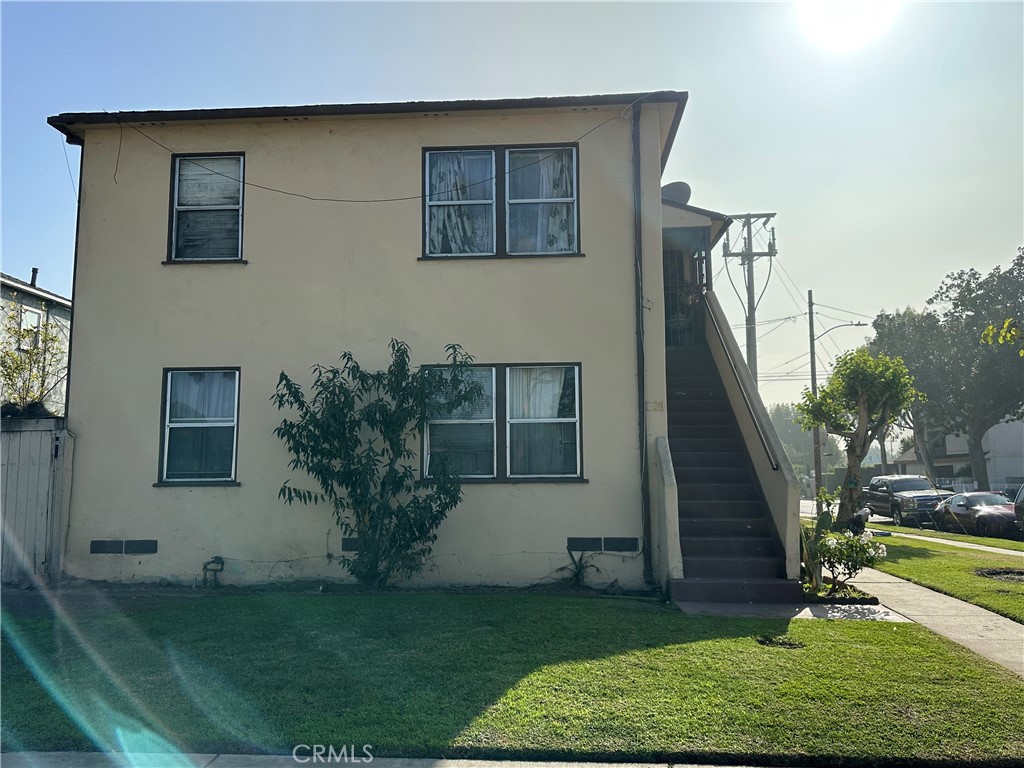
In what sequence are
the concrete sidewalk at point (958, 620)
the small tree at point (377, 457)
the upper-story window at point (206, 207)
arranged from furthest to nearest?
the upper-story window at point (206, 207), the small tree at point (377, 457), the concrete sidewalk at point (958, 620)

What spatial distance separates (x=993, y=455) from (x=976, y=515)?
90.8 ft

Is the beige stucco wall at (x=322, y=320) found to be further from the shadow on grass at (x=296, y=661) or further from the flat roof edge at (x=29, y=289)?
the flat roof edge at (x=29, y=289)

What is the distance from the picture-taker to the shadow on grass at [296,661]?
4859mm

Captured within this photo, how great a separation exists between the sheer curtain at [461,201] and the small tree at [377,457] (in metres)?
1.78

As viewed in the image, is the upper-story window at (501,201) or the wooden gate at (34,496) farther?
the upper-story window at (501,201)

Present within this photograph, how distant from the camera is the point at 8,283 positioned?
18672 millimetres

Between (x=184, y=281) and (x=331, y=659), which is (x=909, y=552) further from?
(x=184, y=281)

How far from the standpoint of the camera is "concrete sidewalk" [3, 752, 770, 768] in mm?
4504

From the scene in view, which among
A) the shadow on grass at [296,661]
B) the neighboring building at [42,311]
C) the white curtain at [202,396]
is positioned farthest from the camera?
the neighboring building at [42,311]

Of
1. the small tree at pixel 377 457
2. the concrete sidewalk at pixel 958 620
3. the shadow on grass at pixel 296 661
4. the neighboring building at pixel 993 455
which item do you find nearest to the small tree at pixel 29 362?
the small tree at pixel 377 457

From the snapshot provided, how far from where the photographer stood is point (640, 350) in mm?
10133

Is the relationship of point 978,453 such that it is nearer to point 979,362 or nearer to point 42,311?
point 979,362

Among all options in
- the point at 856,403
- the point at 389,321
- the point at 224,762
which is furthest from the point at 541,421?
the point at 856,403

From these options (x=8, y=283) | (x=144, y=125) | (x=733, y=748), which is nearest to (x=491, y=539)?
(x=733, y=748)
